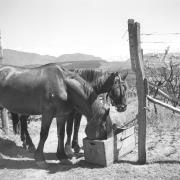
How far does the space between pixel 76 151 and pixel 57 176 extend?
4.57 ft

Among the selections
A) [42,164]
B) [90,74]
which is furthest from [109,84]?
[42,164]

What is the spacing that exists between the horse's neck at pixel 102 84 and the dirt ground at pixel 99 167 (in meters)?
1.52

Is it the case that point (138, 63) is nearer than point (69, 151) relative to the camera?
Yes

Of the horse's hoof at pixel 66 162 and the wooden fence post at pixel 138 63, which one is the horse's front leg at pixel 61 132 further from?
the wooden fence post at pixel 138 63

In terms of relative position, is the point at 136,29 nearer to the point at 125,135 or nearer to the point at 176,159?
the point at 125,135

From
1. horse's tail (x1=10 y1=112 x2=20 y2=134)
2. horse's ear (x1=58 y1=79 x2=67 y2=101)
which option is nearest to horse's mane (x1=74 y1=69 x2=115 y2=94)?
horse's ear (x1=58 y1=79 x2=67 y2=101)

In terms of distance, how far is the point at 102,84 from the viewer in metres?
5.70

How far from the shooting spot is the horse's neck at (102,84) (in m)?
5.68

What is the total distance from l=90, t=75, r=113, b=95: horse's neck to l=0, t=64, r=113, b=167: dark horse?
6.6 inches

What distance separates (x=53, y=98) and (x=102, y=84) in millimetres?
1079

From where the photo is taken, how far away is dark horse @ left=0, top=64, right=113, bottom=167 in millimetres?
5504

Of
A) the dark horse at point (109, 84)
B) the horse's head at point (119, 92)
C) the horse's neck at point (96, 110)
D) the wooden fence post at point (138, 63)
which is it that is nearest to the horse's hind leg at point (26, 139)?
the horse's neck at point (96, 110)

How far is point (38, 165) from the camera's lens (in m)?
5.50

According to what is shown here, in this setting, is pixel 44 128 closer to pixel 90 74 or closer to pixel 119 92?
pixel 90 74
